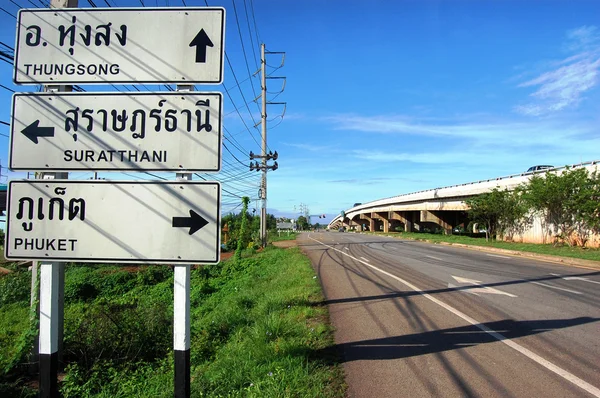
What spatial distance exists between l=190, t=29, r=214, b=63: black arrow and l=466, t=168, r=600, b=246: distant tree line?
24243 mm

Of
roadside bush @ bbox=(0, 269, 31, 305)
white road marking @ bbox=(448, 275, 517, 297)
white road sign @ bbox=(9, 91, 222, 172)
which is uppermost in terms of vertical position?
white road sign @ bbox=(9, 91, 222, 172)

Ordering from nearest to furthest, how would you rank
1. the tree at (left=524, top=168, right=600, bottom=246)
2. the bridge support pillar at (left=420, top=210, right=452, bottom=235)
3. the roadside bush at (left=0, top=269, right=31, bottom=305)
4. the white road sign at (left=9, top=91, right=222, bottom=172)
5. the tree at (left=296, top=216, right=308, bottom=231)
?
1. the white road sign at (left=9, top=91, right=222, bottom=172)
2. the roadside bush at (left=0, top=269, right=31, bottom=305)
3. the tree at (left=524, top=168, right=600, bottom=246)
4. the bridge support pillar at (left=420, top=210, right=452, bottom=235)
5. the tree at (left=296, top=216, right=308, bottom=231)

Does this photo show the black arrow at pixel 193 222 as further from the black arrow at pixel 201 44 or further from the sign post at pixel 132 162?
the black arrow at pixel 201 44

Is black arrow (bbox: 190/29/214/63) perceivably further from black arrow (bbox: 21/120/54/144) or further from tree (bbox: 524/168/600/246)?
tree (bbox: 524/168/600/246)

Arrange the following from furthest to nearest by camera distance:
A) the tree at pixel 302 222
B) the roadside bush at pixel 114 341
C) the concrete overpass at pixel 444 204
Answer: the tree at pixel 302 222 → the concrete overpass at pixel 444 204 → the roadside bush at pixel 114 341

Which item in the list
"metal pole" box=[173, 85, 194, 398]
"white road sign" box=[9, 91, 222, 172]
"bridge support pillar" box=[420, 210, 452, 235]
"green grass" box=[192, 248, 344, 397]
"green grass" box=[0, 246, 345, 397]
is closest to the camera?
"metal pole" box=[173, 85, 194, 398]

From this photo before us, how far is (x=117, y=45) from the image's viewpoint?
11.0 ft

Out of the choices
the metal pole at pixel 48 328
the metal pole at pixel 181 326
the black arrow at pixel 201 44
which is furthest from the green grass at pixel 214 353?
the black arrow at pixel 201 44

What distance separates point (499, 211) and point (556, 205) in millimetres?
6497

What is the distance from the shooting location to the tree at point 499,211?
2942 centimetres

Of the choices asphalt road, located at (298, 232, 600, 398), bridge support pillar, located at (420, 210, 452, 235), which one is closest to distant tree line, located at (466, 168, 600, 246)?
asphalt road, located at (298, 232, 600, 398)

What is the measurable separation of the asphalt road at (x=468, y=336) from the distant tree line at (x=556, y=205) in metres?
12.9

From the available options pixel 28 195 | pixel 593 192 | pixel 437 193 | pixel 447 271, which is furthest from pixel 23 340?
pixel 437 193

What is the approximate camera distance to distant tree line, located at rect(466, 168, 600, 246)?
2205 cm
